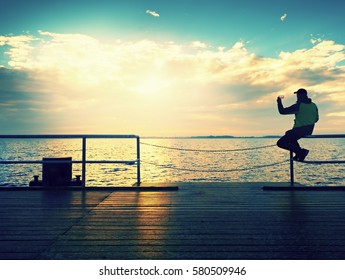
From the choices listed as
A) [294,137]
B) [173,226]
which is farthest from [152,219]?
[294,137]

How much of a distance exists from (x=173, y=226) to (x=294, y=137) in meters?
4.11

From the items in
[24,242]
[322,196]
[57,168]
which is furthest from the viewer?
[57,168]

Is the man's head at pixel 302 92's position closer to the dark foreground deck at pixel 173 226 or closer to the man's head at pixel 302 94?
the man's head at pixel 302 94

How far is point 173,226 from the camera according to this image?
3645 millimetres

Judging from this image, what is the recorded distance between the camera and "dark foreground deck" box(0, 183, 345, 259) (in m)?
2.78

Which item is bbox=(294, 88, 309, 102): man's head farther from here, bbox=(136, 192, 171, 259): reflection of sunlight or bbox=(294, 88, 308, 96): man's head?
bbox=(136, 192, 171, 259): reflection of sunlight

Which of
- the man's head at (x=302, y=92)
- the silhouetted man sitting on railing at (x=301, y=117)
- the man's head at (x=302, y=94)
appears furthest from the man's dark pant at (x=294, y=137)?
the man's head at (x=302, y=92)

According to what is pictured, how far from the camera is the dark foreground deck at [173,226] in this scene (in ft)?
9.12
